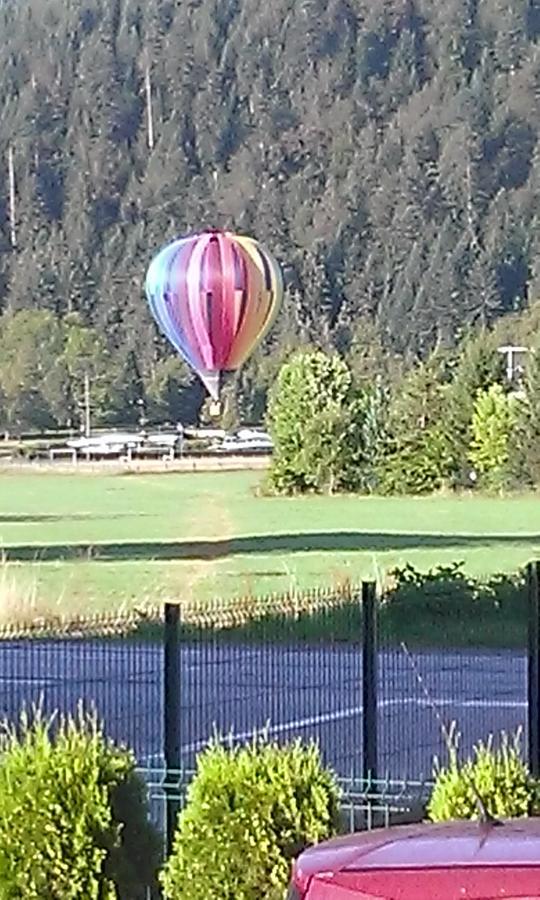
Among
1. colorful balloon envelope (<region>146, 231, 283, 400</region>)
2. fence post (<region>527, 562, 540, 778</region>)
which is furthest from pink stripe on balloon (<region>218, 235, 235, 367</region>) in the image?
fence post (<region>527, 562, 540, 778</region>)

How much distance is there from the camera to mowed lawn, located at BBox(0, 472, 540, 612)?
27469mm

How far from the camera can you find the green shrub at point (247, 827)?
5508 mm

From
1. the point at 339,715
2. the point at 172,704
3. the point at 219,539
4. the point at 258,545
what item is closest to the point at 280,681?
the point at 339,715

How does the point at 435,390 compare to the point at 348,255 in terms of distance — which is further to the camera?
the point at 348,255

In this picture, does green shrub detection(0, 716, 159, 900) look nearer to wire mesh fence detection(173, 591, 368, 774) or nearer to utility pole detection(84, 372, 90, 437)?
wire mesh fence detection(173, 591, 368, 774)

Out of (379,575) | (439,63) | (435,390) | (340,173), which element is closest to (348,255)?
(340,173)

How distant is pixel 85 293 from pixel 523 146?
41434mm

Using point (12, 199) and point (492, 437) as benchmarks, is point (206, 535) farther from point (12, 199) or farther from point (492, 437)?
point (12, 199)

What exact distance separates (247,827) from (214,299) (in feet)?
104

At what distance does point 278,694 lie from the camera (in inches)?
544

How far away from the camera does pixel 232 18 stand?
7643 inches

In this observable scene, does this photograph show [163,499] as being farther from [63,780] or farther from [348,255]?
[348,255]

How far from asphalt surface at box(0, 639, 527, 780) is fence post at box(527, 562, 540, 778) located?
2144mm

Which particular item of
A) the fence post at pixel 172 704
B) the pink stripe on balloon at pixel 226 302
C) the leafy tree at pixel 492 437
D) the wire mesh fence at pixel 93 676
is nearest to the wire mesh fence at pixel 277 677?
the wire mesh fence at pixel 93 676
